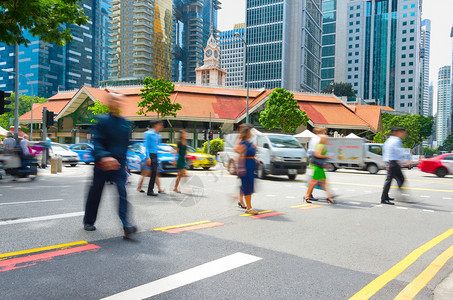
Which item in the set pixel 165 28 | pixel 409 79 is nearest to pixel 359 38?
pixel 409 79

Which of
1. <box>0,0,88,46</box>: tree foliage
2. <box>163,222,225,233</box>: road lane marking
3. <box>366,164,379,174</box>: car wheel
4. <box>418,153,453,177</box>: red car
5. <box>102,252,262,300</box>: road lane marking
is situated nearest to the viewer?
<box>102,252,262,300</box>: road lane marking

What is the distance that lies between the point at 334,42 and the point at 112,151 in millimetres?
159451

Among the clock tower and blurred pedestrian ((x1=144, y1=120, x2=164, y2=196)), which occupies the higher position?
the clock tower

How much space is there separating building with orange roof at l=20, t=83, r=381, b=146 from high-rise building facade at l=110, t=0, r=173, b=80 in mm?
67381

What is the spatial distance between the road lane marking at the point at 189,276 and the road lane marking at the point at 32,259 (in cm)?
132

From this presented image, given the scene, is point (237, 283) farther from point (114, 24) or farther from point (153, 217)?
point (114, 24)

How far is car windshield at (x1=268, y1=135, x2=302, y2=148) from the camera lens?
14.7m

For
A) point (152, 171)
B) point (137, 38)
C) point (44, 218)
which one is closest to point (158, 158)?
point (152, 171)

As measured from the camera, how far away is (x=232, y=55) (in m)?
181

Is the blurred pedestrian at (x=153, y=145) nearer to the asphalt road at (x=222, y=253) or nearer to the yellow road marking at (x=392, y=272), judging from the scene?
the asphalt road at (x=222, y=253)

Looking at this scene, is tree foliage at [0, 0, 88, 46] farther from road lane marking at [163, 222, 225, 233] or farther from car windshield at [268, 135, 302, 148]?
car windshield at [268, 135, 302, 148]

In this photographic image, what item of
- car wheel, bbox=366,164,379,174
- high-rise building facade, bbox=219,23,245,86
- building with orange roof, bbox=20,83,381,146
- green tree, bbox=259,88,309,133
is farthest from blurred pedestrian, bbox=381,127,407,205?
high-rise building facade, bbox=219,23,245,86

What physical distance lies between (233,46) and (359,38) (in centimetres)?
6225

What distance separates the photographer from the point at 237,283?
11.2 ft
